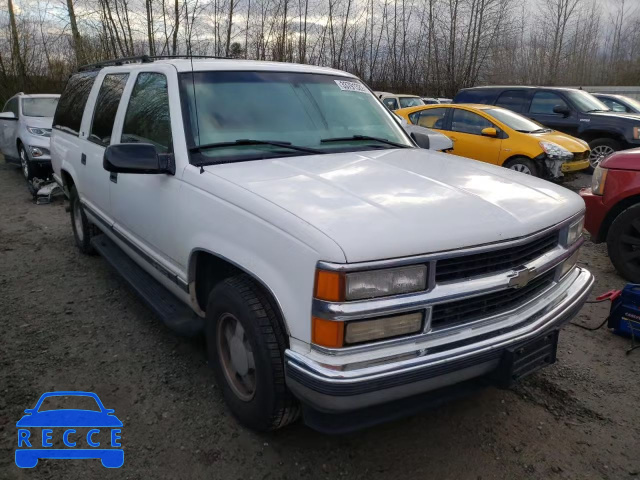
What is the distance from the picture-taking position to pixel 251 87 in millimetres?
3293

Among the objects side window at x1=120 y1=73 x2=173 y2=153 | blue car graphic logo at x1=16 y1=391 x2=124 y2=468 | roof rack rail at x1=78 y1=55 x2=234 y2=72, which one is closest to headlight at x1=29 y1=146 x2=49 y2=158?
roof rack rail at x1=78 y1=55 x2=234 y2=72

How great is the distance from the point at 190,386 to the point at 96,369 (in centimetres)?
67

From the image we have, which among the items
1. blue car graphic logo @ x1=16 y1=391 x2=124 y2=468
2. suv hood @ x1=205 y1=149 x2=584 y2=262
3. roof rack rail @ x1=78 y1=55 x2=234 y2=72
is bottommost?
blue car graphic logo @ x1=16 y1=391 x2=124 y2=468

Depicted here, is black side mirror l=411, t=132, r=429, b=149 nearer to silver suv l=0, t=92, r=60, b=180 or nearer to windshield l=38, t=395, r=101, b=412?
windshield l=38, t=395, r=101, b=412

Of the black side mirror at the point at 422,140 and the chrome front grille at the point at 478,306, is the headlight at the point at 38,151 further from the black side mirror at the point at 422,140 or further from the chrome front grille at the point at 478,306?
the chrome front grille at the point at 478,306

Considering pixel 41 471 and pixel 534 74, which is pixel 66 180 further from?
pixel 534 74

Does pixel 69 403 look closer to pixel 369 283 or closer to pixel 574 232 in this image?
pixel 369 283

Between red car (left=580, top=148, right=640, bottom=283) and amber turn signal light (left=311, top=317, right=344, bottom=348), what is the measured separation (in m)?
3.76

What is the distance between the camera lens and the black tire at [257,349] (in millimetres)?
2275

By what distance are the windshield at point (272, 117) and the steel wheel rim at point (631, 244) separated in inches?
92.4

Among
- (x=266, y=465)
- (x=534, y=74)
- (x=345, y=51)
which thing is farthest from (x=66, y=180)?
(x=534, y=74)

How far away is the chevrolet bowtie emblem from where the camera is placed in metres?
2.28

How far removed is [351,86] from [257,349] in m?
2.35

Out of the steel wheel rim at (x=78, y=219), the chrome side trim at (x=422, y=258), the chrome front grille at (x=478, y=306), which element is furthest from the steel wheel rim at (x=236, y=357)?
the steel wheel rim at (x=78, y=219)
